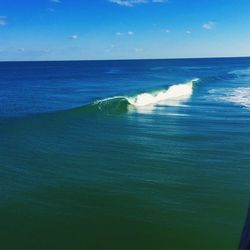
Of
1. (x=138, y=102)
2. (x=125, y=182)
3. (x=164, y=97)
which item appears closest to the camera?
(x=125, y=182)

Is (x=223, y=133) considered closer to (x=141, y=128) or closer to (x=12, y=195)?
(x=141, y=128)

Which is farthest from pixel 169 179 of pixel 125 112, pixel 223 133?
pixel 125 112

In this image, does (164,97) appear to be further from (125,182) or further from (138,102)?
(125,182)

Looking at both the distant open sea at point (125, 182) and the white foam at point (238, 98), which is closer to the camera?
the distant open sea at point (125, 182)

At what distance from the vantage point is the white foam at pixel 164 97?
137 ft

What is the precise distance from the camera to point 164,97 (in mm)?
46875

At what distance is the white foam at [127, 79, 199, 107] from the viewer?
41681 mm

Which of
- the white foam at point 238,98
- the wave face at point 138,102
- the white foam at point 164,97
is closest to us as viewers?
the wave face at point 138,102

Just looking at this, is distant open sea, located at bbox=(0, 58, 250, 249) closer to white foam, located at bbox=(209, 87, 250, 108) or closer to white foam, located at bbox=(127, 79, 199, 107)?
white foam, located at bbox=(209, 87, 250, 108)

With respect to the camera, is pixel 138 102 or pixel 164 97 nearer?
pixel 138 102

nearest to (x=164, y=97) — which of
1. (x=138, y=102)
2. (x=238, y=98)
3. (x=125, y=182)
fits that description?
(x=138, y=102)

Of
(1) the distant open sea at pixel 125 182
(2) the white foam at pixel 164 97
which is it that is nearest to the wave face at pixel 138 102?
(2) the white foam at pixel 164 97

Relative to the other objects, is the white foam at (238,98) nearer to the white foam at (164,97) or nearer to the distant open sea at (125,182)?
the white foam at (164,97)

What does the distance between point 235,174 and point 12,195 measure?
8708mm
